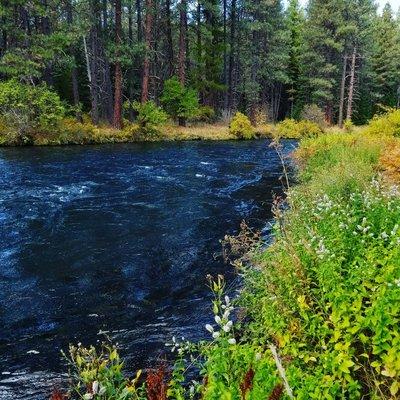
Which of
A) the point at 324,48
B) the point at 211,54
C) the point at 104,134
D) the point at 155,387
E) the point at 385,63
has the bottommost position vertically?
the point at 104,134

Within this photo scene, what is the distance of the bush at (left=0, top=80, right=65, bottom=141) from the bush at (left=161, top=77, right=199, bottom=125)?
9919mm

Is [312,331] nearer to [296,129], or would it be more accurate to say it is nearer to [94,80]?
[94,80]

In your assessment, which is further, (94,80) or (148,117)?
(94,80)

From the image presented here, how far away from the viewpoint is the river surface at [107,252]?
5008 millimetres

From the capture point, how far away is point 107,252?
788cm

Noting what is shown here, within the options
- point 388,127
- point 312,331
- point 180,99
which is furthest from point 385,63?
point 312,331

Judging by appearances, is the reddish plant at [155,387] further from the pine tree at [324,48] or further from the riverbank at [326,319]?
the pine tree at [324,48]

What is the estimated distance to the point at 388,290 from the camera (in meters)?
3.12

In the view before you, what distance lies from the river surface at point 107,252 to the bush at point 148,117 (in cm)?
971

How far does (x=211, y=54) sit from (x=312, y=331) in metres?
35.0

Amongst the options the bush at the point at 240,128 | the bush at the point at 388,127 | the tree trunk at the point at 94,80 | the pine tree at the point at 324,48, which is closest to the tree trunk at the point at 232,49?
the bush at the point at 240,128

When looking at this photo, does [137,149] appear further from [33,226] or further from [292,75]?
[292,75]

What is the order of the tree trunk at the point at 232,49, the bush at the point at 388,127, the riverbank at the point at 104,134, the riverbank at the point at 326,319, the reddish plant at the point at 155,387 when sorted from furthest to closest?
the tree trunk at the point at 232,49, the riverbank at the point at 104,134, the bush at the point at 388,127, the riverbank at the point at 326,319, the reddish plant at the point at 155,387

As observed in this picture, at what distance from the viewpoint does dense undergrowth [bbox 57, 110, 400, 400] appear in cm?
273
